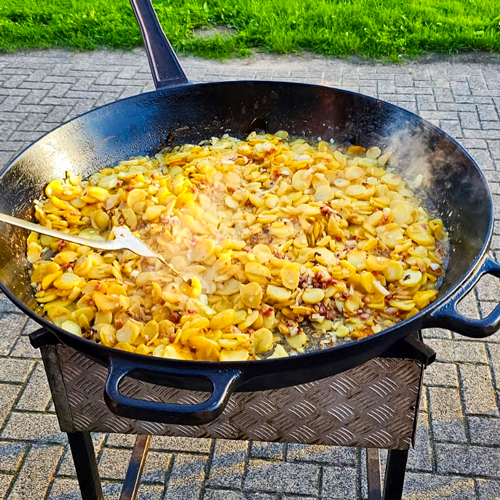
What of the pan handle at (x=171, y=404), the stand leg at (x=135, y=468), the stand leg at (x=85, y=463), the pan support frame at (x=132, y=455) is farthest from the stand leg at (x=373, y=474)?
the pan handle at (x=171, y=404)

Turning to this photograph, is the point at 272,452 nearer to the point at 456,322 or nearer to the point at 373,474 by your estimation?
the point at 373,474

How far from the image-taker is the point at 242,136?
92.8 inches

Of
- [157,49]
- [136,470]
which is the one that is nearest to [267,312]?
[136,470]

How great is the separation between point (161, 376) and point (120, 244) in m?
0.53

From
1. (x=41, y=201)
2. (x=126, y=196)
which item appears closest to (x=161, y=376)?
(x=126, y=196)

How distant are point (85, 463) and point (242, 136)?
1414 mm

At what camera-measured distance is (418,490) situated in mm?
2270

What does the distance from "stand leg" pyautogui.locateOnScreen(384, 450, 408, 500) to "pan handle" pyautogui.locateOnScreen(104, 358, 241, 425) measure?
2.89 ft

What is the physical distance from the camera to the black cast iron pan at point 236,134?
119 cm

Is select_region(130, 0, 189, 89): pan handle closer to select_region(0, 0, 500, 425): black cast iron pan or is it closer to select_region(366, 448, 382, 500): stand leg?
select_region(0, 0, 500, 425): black cast iron pan

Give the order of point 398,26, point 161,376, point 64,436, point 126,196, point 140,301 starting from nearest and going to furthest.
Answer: point 161,376, point 140,301, point 126,196, point 64,436, point 398,26

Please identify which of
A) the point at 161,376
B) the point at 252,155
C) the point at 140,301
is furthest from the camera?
the point at 252,155

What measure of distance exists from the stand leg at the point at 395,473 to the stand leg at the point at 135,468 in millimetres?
962

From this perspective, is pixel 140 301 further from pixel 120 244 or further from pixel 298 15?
pixel 298 15
